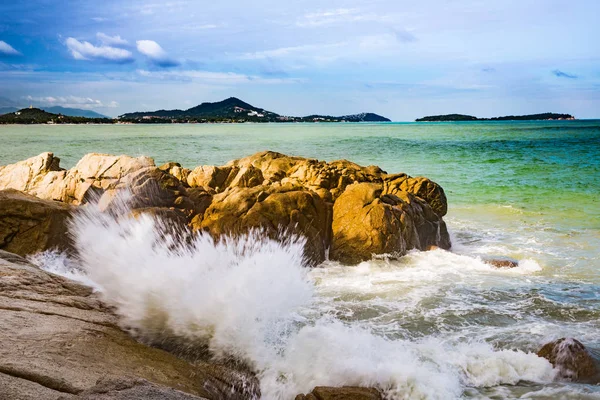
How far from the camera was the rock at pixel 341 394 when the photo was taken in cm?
503

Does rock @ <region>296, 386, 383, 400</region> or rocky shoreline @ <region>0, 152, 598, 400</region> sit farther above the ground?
rocky shoreline @ <region>0, 152, 598, 400</region>

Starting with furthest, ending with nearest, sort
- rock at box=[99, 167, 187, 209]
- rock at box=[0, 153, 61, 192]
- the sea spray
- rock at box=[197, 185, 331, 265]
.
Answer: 1. rock at box=[0, 153, 61, 192]
2. rock at box=[99, 167, 187, 209]
3. rock at box=[197, 185, 331, 265]
4. the sea spray

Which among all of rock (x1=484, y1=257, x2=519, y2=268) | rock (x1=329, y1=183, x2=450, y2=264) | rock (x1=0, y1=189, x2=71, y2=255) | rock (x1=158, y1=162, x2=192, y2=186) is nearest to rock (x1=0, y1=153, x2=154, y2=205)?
rock (x1=158, y1=162, x2=192, y2=186)

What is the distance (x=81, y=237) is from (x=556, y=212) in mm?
17664

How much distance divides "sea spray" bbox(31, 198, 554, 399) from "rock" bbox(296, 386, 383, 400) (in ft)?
1.24

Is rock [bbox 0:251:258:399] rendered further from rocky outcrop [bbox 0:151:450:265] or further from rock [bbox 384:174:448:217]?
rock [bbox 384:174:448:217]

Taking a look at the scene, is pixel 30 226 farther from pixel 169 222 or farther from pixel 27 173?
pixel 27 173

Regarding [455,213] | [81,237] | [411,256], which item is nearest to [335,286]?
[411,256]

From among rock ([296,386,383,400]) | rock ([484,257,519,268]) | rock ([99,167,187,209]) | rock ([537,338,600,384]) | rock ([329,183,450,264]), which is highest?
rock ([99,167,187,209])

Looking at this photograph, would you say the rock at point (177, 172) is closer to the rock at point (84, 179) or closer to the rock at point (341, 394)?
the rock at point (84, 179)

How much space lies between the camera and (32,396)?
130 inches

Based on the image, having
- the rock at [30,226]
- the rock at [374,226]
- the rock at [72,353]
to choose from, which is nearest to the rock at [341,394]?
the rock at [72,353]

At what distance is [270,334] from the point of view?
6.44 m

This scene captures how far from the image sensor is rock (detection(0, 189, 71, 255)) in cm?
1041
